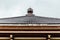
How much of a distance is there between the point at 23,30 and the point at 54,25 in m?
1.46

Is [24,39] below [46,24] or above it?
below

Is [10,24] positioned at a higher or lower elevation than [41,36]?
higher

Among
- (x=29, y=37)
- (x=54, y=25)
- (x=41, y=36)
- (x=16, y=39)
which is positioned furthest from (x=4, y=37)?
(x=54, y=25)

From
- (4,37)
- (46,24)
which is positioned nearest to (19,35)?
(4,37)

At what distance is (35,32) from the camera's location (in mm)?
8391

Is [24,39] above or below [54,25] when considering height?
below

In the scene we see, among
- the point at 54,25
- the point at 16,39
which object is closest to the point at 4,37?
the point at 16,39

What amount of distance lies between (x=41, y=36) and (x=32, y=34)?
0.43m

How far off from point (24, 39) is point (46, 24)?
1.24 metres

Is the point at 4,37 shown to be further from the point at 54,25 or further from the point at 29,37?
the point at 54,25

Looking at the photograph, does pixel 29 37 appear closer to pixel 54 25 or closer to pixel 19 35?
pixel 19 35

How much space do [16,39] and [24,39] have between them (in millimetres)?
374

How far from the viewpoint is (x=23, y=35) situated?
27.7ft

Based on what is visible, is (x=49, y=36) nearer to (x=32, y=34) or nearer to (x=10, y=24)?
(x=32, y=34)
